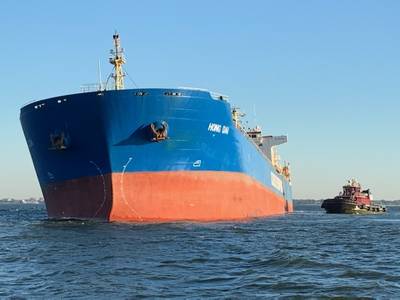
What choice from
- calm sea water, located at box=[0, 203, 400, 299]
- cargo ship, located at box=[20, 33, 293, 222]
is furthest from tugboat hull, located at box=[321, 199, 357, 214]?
calm sea water, located at box=[0, 203, 400, 299]

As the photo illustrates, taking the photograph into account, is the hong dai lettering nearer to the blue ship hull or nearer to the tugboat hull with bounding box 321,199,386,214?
the blue ship hull

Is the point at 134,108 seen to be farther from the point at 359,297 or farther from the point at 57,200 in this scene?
the point at 359,297

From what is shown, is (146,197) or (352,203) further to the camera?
(352,203)

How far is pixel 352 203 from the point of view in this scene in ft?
185

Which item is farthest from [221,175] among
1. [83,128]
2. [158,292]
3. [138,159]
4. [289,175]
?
[289,175]

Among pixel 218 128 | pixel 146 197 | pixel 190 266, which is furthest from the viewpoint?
pixel 218 128

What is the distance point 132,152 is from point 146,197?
80.5 inches

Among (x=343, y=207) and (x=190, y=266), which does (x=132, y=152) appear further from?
(x=343, y=207)

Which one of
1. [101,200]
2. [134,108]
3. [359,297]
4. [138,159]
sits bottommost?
[359,297]

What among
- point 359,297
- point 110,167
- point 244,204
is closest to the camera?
point 359,297

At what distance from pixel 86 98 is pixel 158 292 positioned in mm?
15803

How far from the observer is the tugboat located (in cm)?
5644

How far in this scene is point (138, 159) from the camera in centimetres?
2364

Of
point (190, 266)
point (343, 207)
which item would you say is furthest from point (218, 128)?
point (343, 207)
